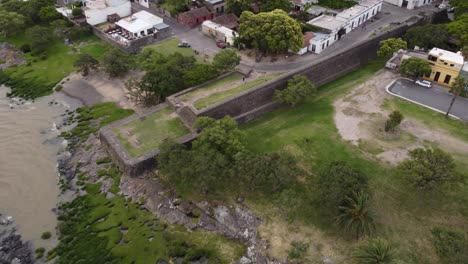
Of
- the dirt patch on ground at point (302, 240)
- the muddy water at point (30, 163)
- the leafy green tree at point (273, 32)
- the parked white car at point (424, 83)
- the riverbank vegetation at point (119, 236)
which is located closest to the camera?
the dirt patch on ground at point (302, 240)

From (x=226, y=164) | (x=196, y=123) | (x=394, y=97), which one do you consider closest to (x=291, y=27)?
(x=394, y=97)

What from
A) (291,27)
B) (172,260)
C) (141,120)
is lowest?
(172,260)

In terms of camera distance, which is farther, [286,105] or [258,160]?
[286,105]

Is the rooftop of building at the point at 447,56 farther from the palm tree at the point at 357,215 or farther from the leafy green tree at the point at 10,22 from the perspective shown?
the leafy green tree at the point at 10,22

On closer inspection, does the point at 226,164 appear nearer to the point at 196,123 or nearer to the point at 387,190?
the point at 196,123

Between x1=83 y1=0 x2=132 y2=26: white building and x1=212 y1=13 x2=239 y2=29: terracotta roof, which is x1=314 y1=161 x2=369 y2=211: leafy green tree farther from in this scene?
x1=83 y1=0 x2=132 y2=26: white building

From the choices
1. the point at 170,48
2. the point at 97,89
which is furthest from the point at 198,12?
the point at 97,89

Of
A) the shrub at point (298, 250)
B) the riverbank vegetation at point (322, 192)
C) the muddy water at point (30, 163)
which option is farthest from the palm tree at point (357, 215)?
the muddy water at point (30, 163)
